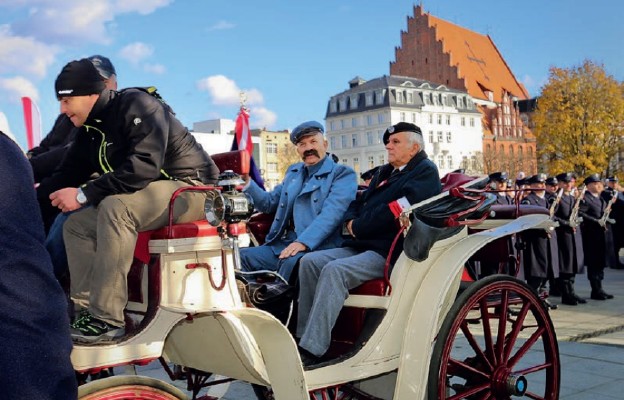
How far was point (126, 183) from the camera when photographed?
2.94 meters

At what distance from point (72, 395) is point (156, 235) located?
3.53 ft

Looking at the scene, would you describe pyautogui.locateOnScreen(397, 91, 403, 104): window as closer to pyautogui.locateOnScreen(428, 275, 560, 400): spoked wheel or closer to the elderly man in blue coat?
the elderly man in blue coat

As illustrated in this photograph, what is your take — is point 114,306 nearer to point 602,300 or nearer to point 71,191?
point 71,191

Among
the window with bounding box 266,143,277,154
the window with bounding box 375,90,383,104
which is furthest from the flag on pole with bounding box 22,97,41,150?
the window with bounding box 266,143,277,154

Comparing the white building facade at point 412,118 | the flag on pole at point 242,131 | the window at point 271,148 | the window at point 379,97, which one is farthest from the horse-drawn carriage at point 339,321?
the window at point 271,148

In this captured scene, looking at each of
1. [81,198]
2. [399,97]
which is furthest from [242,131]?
[399,97]

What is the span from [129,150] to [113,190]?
7.9 inches

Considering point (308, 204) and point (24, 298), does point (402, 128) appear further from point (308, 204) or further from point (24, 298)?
point (24, 298)

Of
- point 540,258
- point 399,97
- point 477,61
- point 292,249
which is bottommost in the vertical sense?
point 540,258

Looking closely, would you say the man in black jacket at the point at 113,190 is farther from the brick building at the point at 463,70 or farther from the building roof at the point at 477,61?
the building roof at the point at 477,61

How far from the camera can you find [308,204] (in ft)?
14.4

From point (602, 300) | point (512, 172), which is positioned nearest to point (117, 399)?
point (602, 300)

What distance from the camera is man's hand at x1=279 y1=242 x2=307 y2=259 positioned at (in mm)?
4000

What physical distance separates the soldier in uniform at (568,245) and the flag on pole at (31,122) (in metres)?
7.49
